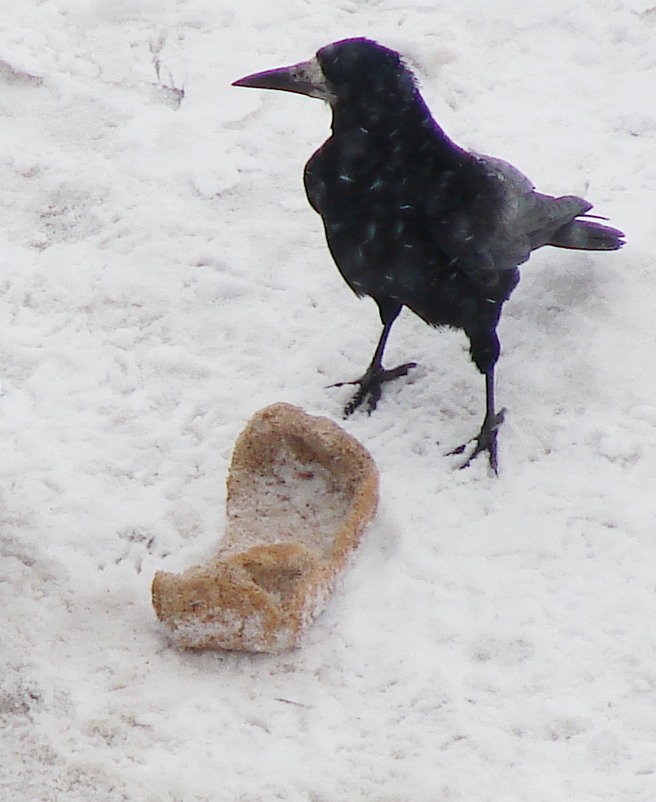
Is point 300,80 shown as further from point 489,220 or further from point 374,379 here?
point 374,379

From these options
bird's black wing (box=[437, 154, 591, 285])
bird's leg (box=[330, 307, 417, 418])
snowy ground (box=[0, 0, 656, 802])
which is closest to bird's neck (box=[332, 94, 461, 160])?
bird's black wing (box=[437, 154, 591, 285])

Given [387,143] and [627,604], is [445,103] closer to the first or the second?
[387,143]

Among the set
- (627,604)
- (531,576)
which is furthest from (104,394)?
(627,604)

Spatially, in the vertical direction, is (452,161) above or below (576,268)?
above

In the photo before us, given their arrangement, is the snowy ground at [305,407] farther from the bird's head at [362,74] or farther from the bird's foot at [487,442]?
the bird's head at [362,74]

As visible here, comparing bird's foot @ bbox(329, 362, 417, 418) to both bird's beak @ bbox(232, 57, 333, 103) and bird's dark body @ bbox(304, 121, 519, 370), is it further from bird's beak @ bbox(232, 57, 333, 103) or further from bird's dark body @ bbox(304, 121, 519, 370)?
bird's beak @ bbox(232, 57, 333, 103)

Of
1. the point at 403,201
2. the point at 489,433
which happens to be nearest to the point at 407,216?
the point at 403,201

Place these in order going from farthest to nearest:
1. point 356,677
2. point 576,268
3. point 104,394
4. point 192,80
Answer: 1. point 192,80
2. point 576,268
3. point 104,394
4. point 356,677
